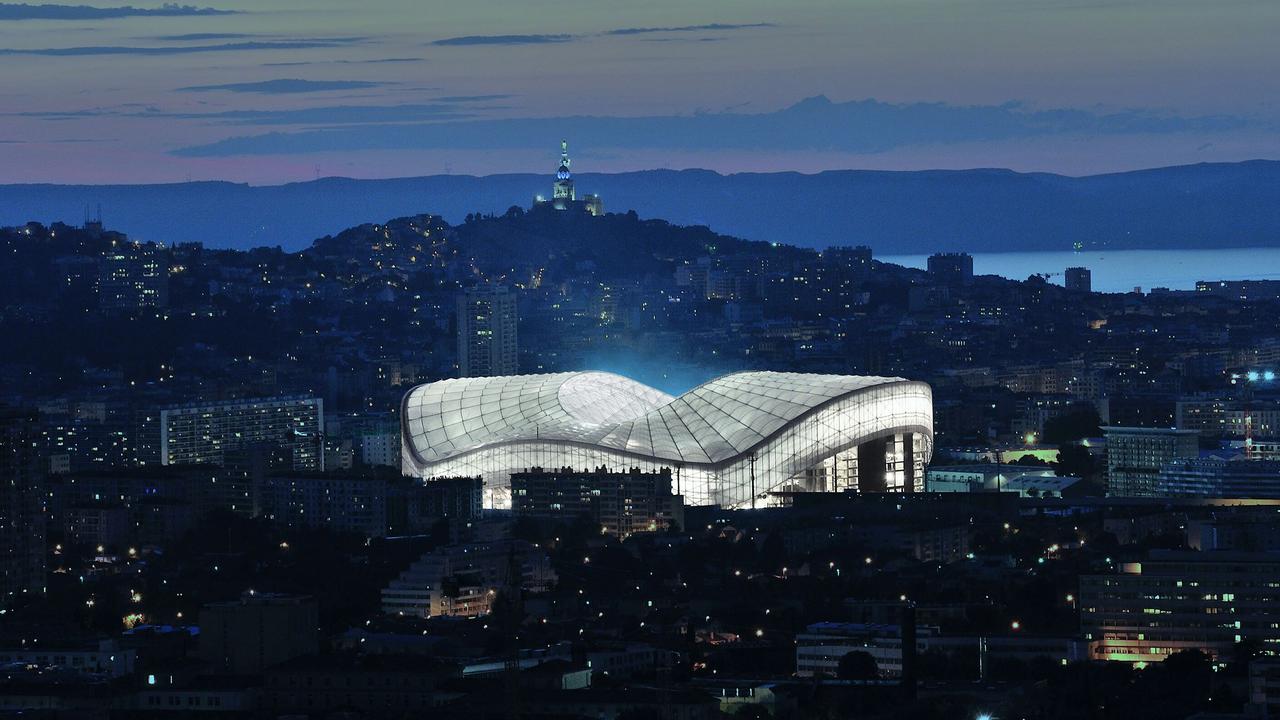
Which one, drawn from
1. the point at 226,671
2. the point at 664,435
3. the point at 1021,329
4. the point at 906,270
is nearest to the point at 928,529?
the point at 664,435

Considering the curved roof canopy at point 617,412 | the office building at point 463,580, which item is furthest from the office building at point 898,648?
the curved roof canopy at point 617,412

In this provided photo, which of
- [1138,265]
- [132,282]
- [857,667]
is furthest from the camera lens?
[1138,265]

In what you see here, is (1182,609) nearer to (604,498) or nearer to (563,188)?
(604,498)

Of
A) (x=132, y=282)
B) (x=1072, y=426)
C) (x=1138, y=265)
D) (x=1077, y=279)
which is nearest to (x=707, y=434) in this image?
(x=1072, y=426)

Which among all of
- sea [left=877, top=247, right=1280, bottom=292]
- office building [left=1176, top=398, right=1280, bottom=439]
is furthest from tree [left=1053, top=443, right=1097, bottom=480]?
sea [left=877, top=247, right=1280, bottom=292]

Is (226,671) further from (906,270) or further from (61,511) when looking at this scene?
(906,270)
